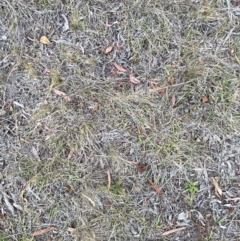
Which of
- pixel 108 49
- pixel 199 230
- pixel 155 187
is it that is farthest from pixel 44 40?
pixel 199 230

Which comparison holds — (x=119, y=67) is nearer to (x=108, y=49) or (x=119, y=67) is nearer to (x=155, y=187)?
(x=108, y=49)

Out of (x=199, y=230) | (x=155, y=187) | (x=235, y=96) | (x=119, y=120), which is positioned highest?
(x=235, y=96)

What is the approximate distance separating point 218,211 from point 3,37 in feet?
4.86

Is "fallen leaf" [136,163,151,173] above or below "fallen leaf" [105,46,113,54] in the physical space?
below

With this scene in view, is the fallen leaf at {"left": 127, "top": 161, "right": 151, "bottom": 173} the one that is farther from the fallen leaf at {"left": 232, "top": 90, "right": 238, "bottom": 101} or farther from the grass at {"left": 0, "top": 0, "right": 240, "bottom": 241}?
the fallen leaf at {"left": 232, "top": 90, "right": 238, "bottom": 101}

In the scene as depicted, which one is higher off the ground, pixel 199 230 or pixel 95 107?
pixel 95 107

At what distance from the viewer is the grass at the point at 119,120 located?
6.44 ft

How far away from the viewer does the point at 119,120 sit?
1.98m

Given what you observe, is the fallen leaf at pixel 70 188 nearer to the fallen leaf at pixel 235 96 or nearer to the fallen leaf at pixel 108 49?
the fallen leaf at pixel 108 49

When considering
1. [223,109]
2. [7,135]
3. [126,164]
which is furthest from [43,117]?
[223,109]

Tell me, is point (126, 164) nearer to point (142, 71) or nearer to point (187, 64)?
point (142, 71)

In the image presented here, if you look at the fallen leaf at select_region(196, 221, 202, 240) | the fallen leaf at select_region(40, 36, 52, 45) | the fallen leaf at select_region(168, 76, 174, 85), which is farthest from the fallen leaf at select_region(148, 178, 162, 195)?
the fallen leaf at select_region(40, 36, 52, 45)

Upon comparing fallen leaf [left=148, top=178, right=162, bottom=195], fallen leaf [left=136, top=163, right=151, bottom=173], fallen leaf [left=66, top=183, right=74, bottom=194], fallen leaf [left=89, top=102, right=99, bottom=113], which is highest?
fallen leaf [left=89, top=102, right=99, bottom=113]

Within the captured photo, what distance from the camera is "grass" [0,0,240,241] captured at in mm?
1962
